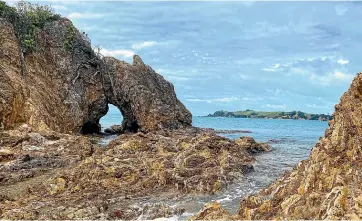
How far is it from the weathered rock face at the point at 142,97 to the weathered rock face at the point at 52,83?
2905 millimetres

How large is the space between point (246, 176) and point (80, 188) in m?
12.8

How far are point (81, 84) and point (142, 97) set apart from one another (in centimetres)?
1082

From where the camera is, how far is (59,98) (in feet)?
214

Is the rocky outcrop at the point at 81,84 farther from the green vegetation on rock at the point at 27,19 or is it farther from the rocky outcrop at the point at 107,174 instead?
the rocky outcrop at the point at 107,174

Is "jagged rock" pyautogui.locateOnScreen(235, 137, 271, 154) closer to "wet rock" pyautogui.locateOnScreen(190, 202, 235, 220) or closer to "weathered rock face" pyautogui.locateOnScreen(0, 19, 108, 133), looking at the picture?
"weathered rock face" pyautogui.locateOnScreen(0, 19, 108, 133)

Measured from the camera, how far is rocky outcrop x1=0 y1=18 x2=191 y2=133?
2315 inches

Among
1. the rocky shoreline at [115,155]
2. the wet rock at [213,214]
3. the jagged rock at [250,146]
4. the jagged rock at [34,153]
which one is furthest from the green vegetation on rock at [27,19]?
the wet rock at [213,214]

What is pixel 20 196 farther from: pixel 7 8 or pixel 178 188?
pixel 7 8

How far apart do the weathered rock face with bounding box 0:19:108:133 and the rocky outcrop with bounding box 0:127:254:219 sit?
34.9ft

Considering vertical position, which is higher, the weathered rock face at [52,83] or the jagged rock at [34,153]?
the weathered rock face at [52,83]

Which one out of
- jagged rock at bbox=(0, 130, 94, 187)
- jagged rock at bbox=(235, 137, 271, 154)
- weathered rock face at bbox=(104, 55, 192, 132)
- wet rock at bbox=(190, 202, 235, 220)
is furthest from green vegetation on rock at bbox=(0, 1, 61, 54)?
wet rock at bbox=(190, 202, 235, 220)

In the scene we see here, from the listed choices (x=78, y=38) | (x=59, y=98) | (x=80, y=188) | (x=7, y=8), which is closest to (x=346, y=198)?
(x=80, y=188)

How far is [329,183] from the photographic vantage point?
15312 mm

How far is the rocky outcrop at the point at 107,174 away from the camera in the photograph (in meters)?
21.3
